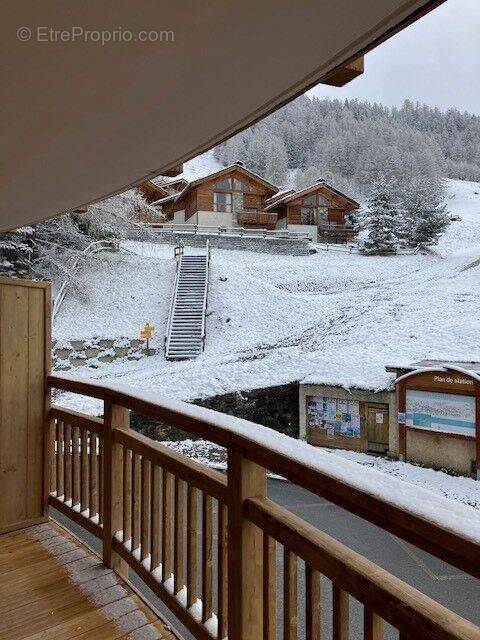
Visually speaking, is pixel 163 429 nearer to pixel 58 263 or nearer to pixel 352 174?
pixel 58 263

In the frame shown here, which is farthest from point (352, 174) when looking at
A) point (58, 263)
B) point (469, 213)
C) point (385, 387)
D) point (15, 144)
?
point (15, 144)

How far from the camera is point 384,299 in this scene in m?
14.7

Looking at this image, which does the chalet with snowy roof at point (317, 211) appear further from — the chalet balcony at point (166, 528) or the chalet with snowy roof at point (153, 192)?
the chalet balcony at point (166, 528)

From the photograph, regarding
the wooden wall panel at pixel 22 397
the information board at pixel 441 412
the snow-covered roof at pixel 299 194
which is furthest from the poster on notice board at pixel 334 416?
the snow-covered roof at pixel 299 194

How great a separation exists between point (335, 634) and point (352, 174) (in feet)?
146

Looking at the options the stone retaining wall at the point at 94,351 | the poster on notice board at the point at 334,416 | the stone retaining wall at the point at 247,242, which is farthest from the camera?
the stone retaining wall at the point at 247,242

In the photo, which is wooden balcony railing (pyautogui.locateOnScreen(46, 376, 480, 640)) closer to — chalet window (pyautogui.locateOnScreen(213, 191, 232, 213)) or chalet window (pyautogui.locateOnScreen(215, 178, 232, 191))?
chalet window (pyautogui.locateOnScreen(213, 191, 232, 213))

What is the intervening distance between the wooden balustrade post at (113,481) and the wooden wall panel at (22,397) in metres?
0.75

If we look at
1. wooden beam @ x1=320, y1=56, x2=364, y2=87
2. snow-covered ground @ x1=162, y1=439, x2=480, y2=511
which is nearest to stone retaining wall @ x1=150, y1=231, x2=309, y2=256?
snow-covered ground @ x1=162, y1=439, x2=480, y2=511

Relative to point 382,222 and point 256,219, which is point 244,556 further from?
point 256,219

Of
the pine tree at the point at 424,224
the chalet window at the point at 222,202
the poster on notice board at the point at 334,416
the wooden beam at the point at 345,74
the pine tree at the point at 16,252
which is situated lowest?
the poster on notice board at the point at 334,416

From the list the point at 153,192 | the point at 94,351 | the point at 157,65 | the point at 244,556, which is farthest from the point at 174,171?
the point at 153,192

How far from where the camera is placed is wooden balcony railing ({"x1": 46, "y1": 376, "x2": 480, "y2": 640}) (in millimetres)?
851

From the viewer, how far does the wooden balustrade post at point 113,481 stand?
2127mm
